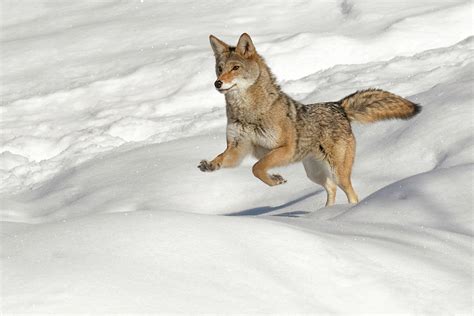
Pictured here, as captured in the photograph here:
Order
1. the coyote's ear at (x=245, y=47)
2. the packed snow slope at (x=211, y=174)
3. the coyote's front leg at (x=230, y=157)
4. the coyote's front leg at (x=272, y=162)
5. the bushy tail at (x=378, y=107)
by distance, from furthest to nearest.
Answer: the bushy tail at (x=378, y=107), the coyote's ear at (x=245, y=47), the coyote's front leg at (x=272, y=162), the coyote's front leg at (x=230, y=157), the packed snow slope at (x=211, y=174)

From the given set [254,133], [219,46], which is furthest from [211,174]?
[219,46]

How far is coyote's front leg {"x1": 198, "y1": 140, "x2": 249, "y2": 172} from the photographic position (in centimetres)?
633

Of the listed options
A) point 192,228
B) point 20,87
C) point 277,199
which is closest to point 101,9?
point 20,87

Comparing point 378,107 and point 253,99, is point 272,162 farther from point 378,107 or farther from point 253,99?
point 378,107

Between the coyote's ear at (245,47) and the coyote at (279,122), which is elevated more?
the coyote's ear at (245,47)

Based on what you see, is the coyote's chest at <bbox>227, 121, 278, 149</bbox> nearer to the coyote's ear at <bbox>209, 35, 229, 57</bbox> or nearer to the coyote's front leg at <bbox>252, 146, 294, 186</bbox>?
the coyote's front leg at <bbox>252, 146, 294, 186</bbox>

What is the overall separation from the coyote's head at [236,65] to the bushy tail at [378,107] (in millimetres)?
916

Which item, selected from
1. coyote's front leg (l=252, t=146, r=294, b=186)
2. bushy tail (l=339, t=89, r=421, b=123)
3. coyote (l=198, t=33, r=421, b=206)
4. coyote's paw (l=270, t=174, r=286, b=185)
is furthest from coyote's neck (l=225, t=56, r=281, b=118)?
bushy tail (l=339, t=89, r=421, b=123)

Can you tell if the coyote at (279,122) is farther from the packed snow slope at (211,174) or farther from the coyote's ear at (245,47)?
the packed snow slope at (211,174)

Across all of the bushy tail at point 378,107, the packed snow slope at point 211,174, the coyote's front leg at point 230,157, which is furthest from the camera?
the bushy tail at point 378,107

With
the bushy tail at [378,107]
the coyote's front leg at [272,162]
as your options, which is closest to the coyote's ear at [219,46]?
the coyote's front leg at [272,162]

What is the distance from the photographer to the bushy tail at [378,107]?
704cm

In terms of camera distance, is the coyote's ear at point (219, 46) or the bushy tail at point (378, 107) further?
the bushy tail at point (378, 107)

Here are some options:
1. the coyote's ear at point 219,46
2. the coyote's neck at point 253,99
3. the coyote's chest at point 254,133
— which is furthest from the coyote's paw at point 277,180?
the coyote's ear at point 219,46
